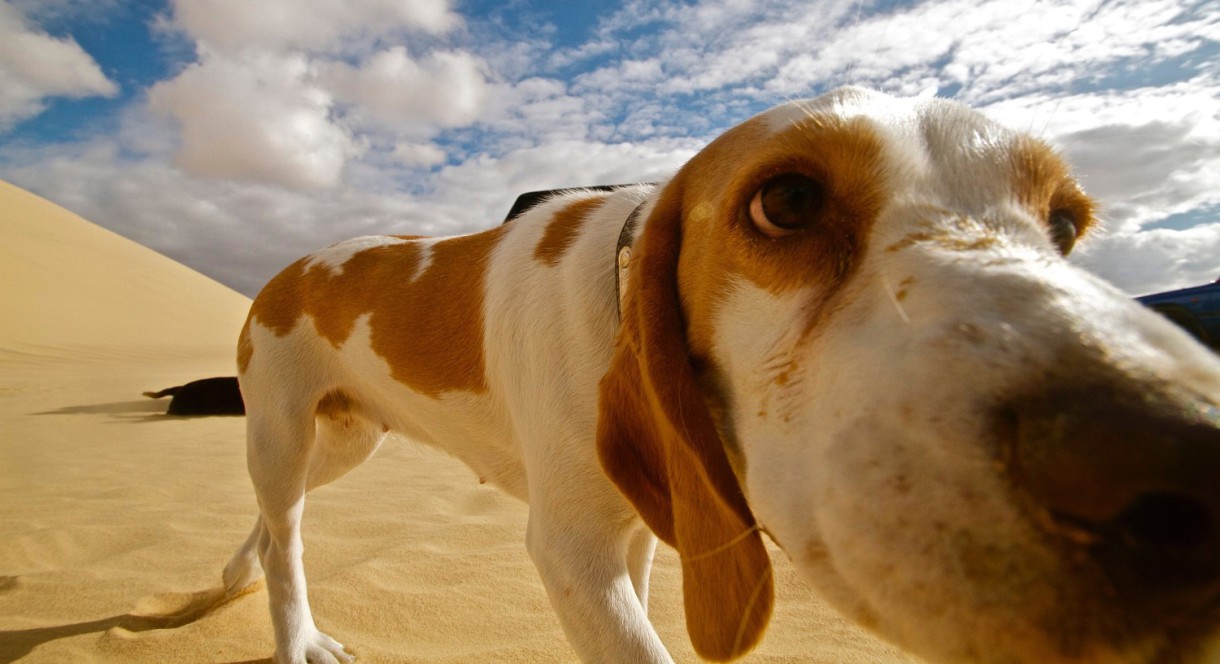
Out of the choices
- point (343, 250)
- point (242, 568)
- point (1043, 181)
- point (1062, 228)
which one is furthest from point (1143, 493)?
point (242, 568)

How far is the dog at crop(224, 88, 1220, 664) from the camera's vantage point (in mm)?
649

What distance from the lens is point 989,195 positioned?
121 centimetres

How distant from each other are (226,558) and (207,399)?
716 cm

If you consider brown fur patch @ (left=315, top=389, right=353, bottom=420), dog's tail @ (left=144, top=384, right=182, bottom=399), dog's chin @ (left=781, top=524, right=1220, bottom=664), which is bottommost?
dog's tail @ (left=144, top=384, right=182, bottom=399)

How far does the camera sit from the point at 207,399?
31.4ft

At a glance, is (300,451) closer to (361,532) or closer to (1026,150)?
(361,532)

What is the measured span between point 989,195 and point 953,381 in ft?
2.03

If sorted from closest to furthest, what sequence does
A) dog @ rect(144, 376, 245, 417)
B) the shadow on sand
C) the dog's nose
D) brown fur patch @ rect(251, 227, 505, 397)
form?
the dog's nose, brown fur patch @ rect(251, 227, 505, 397), the shadow on sand, dog @ rect(144, 376, 245, 417)

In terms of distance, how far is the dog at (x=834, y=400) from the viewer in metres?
0.65

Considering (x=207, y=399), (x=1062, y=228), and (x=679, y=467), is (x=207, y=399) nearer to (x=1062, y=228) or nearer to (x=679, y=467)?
(x=679, y=467)

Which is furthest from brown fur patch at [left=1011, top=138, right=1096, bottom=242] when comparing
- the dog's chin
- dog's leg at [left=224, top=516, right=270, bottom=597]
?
dog's leg at [left=224, top=516, right=270, bottom=597]

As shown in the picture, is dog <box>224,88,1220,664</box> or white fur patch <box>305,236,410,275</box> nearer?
dog <box>224,88,1220,664</box>

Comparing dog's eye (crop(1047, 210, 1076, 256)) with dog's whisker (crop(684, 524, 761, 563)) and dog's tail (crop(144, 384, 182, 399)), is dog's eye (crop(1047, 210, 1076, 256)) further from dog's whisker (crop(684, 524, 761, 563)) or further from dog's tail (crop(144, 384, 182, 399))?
dog's tail (crop(144, 384, 182, 399))

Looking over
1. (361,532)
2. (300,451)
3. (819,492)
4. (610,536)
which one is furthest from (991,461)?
(361,532)
